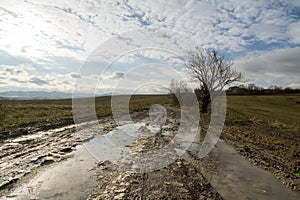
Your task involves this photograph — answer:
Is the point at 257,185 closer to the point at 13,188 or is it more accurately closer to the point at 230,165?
the point at 230,165

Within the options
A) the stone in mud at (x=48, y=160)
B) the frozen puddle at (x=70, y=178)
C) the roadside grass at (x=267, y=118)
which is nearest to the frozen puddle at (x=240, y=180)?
the frozen puddle at (x=70, y=178)

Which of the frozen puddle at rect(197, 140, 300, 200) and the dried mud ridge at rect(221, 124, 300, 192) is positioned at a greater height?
the frozen puddle at rect(197, 140, 300, 200)

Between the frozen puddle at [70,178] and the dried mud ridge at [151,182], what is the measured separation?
1.56 ft

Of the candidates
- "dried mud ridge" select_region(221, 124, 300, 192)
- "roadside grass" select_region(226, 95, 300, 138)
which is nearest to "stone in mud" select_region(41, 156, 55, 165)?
"dried mud ridge" select_region(221, 124, 300, 192)

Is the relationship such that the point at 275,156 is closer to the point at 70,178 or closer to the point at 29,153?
the point at 70,178

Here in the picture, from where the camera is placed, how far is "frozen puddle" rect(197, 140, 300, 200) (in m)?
7.42

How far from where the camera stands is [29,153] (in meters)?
11.3

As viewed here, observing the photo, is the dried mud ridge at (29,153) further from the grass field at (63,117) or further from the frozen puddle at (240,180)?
the frozen puddle at (240,180)

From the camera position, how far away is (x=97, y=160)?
35.0 ft

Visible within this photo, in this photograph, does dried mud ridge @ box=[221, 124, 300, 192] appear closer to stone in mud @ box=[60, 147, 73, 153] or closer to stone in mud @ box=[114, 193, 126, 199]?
stone in mud @ box=[114, 193, 126, 199]

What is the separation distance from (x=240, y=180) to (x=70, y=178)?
249 inches

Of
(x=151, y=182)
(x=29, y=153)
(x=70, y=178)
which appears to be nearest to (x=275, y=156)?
(x=151, y=182)

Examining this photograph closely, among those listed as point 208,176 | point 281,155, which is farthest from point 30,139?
point 281,155

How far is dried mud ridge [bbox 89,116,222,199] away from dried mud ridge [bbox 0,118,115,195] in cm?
263
